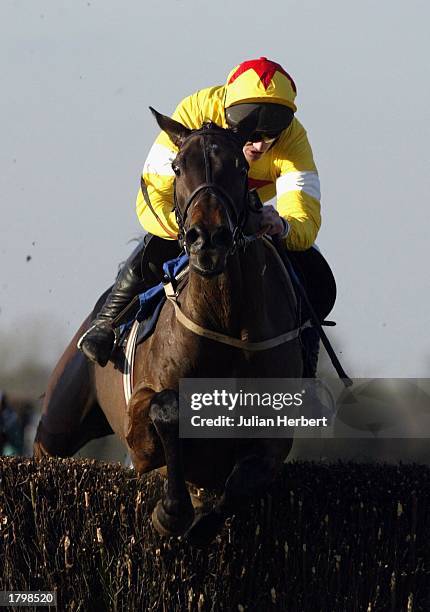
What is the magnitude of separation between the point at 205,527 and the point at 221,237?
179 cm

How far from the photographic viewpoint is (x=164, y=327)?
759cm

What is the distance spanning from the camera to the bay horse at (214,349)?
6.71 metres

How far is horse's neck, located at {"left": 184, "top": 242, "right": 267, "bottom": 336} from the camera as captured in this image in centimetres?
710

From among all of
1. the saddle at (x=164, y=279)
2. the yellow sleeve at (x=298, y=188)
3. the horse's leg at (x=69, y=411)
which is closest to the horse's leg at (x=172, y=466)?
the saddle at (x=164, y=279)

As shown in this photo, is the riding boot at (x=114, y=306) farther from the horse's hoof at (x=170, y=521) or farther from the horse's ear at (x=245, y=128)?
the horse's ear at (x=245, y=128)

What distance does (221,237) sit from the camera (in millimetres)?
6363

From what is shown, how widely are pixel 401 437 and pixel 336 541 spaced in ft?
21.3

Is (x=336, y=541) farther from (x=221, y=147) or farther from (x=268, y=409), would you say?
(x=221, y=147)

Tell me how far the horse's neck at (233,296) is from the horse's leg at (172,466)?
1.46 ft

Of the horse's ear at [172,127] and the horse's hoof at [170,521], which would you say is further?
the horse's hoof at [170,521]

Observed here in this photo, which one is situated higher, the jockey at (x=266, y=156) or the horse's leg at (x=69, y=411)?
the jockey at (x=266, y=156)

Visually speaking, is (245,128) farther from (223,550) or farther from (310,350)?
(223,550)

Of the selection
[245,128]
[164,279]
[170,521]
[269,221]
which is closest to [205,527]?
[170,521]

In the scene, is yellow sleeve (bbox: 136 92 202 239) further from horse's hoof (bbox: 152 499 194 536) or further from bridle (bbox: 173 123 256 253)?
horse's hoof (bbox: 152 499 194 536)
